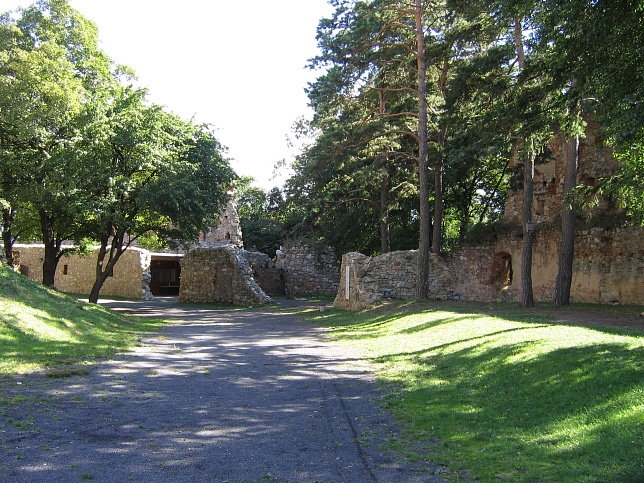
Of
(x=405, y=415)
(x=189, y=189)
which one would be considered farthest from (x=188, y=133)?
(x=405, y=415)

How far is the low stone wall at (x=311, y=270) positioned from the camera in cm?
3834

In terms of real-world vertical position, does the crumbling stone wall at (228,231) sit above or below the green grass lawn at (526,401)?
above

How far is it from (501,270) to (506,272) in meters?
0.33

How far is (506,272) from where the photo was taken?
26.5m

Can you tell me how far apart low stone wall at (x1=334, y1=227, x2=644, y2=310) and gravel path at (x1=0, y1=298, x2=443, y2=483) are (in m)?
12.9

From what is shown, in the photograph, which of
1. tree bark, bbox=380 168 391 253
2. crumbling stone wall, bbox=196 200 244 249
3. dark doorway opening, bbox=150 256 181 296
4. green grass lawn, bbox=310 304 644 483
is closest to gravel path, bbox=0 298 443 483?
green grass lawn, bbox=310 304 644 483

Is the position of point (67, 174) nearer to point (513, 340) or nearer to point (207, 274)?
point (207, 274)

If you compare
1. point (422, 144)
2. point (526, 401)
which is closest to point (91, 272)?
point (422, 144)

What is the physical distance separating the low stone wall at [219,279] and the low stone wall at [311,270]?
31.9ft

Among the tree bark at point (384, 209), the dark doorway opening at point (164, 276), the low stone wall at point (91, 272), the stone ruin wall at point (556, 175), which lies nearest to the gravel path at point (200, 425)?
the stone ruin wall at point (556, 175)

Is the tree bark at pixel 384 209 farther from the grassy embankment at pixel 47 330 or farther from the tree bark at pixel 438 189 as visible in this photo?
the grassy embankment at pixel 47 330

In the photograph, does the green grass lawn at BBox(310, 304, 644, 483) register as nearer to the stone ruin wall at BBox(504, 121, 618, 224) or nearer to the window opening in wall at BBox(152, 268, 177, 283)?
the stone ruin wall at BBox(504, 121, 618, 224)

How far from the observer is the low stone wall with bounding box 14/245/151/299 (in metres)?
32.2

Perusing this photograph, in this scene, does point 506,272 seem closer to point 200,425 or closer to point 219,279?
point 219,279
